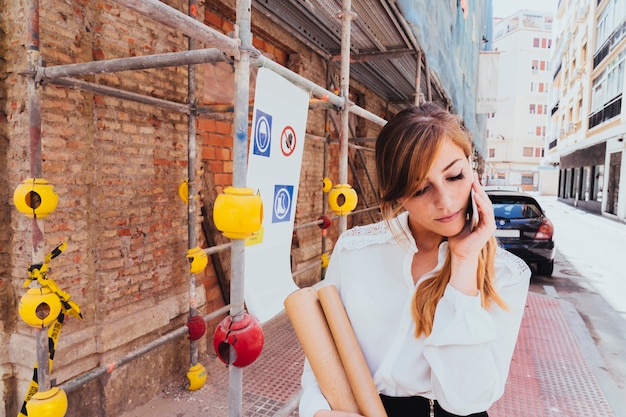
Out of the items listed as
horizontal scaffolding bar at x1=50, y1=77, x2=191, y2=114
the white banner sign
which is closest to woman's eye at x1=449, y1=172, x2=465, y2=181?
the white banner sign

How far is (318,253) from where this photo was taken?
282 inches

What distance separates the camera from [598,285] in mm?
7930

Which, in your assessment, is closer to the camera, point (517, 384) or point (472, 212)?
point (472, 212)

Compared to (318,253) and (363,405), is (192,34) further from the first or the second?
(318,253)

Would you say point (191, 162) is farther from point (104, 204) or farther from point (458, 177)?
point (458, 177)

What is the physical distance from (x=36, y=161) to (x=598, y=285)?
916cm

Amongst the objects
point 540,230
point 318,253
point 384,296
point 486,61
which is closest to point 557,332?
point 540,230

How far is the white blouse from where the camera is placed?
1217 mm

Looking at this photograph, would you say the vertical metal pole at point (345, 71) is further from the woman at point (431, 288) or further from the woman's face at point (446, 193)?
the woman's face at point (446, 193)

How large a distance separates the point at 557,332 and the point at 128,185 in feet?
18.1

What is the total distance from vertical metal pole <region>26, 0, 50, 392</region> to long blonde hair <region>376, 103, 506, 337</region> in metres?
2.09

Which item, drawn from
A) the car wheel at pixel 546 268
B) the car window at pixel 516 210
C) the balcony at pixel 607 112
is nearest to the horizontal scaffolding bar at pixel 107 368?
the car window at pixel 516 210

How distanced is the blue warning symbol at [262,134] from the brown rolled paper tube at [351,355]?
1140mm

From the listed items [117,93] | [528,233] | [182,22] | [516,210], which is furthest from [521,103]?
[182,22]
